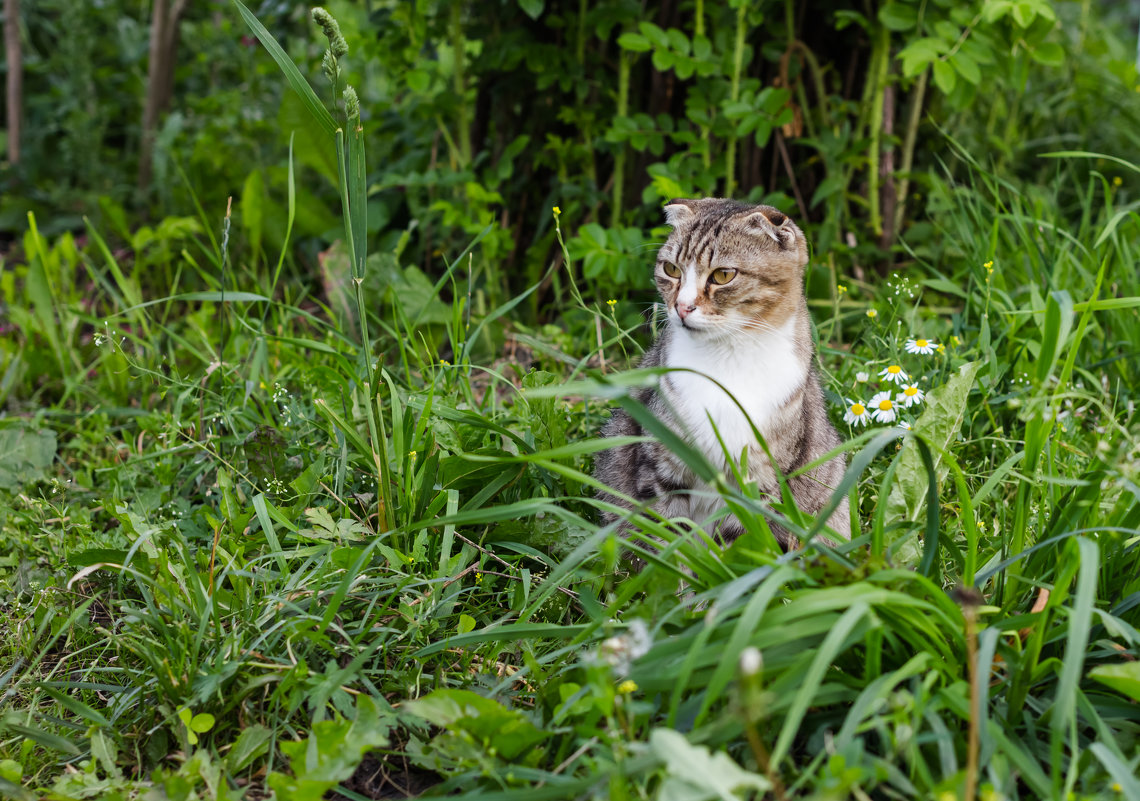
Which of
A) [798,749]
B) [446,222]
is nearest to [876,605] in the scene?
[798,749]

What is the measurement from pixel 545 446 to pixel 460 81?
2.14 m

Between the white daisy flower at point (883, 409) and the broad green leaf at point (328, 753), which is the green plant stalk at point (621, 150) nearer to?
the white daisy flower at point (883, 409)

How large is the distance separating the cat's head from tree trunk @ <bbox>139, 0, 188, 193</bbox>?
3.50 m

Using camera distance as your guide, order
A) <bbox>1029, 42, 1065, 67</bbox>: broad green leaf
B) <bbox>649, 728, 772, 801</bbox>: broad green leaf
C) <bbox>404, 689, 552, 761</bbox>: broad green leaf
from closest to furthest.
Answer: <bbox>649, 728, 772, 801</bbox>: broad green leaf
<bbox>404, 689, 552, 761</bbox>: broad green leaf
<bbox>1029, 42, 1065, 67</bbox>: broad green leaf

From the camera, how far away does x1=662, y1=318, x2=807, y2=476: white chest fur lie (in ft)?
7.89

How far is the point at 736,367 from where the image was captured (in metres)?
2.48

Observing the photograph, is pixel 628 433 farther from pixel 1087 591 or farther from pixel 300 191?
pixel 300 191

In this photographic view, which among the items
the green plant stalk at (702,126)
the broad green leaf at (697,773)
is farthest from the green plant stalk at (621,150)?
the broad green leaf at (697,773)

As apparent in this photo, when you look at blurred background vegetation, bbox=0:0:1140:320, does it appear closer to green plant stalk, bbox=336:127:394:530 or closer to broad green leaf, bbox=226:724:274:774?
green plant stalk, bbox=336:127:394:530

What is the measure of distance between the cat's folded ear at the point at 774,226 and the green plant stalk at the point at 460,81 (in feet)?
6.28

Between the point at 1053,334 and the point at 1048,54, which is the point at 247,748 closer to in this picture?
the point at 1053,334

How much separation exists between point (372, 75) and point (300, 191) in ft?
6.86

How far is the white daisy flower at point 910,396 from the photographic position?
9.02ft

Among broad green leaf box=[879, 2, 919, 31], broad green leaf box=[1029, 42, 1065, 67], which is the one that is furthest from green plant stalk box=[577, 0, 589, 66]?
broad green leaf box=[1029, 42, 1065, 67]
